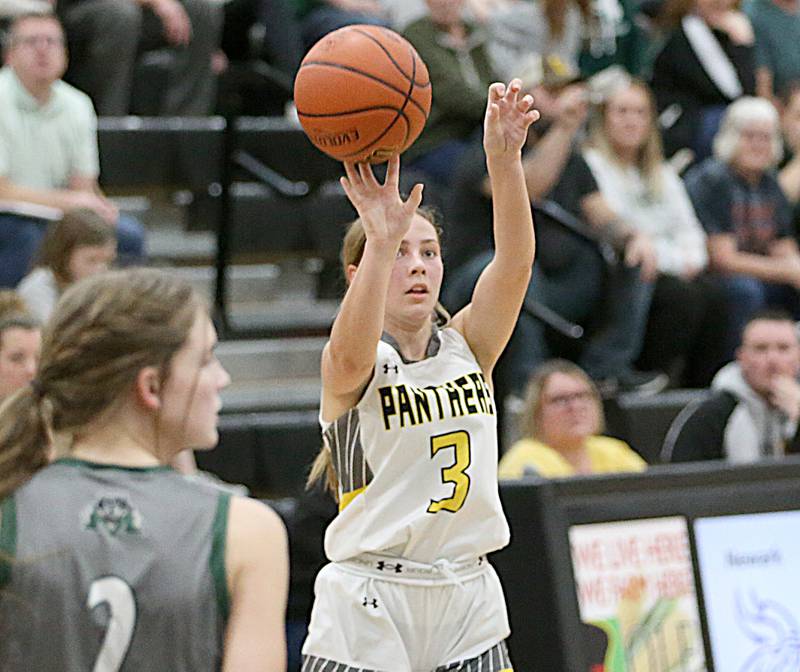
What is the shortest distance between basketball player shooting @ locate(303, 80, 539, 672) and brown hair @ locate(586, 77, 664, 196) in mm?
4799

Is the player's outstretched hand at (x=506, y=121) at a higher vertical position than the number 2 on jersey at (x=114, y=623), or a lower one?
higher

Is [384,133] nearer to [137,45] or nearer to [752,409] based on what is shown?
[752,409]

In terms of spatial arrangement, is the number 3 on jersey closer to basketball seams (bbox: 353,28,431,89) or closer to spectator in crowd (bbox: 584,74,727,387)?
basketball seams (bbox: 353,28,431,89)

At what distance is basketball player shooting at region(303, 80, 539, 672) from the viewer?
289cm

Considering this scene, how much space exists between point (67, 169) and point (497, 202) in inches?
180

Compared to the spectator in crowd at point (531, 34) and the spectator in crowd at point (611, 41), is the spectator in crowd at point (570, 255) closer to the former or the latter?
the spectator in crowd at point (531, 34)

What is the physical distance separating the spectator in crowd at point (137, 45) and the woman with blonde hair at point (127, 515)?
580 centimetres

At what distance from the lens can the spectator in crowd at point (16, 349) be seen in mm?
5129

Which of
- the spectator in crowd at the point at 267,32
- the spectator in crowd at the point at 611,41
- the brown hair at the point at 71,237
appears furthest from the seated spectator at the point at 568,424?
the spectator in crowd at the point at 267,32

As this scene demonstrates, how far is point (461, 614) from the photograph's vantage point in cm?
294

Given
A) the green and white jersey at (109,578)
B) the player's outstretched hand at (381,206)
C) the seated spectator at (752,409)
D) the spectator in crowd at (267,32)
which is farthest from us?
the spectator in crowd at (267,32)

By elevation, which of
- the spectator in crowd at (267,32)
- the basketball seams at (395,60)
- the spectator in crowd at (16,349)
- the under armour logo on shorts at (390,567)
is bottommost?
the under armour logo on shorts at (390,567)

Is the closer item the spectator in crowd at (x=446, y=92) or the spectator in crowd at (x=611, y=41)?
the spectator in crowd at (x=446, y=92)

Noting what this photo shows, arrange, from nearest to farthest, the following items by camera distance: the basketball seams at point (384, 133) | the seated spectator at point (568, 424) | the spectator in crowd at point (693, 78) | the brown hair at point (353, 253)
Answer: the basketball seams at point (384, 133), the brown hair at point (353, 253), the seated spectator at point (568, 424), the spectator in crowd at point (693, 78)
